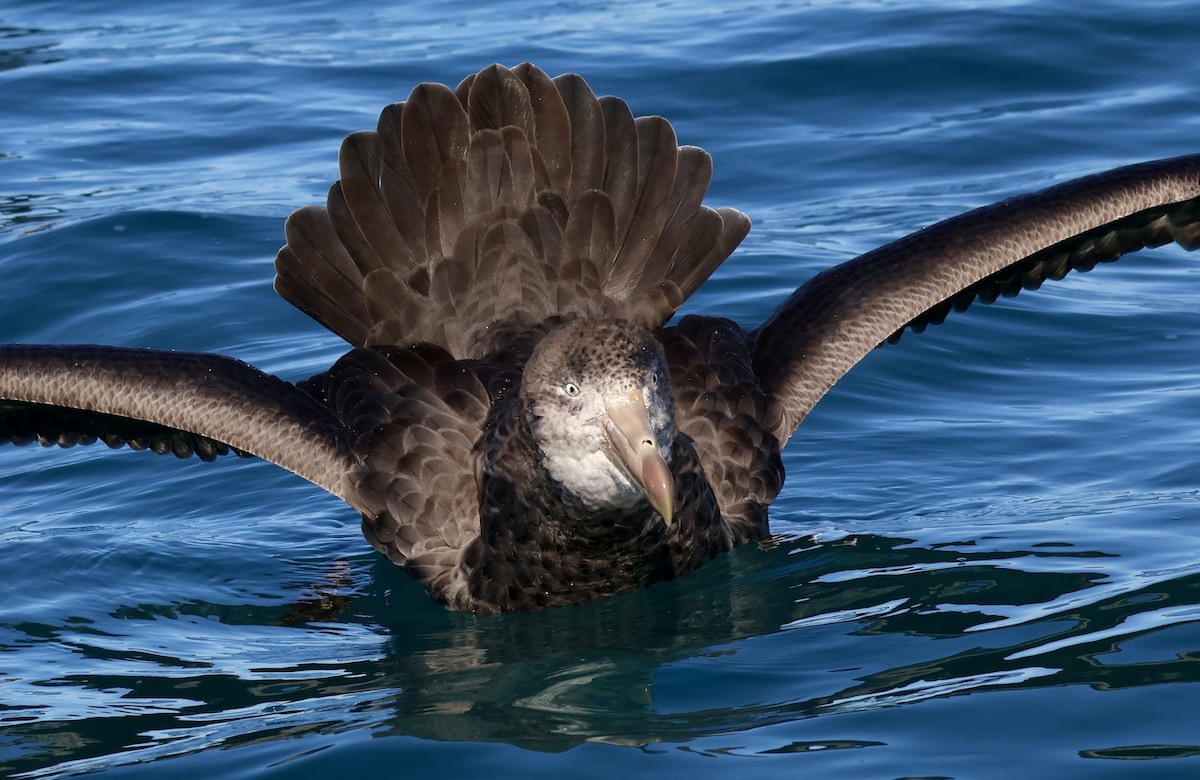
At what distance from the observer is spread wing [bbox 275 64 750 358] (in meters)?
7.09

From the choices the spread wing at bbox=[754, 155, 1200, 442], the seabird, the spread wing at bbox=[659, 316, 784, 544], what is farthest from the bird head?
the spread wing at bbox=[754, 155, 1200, 442]

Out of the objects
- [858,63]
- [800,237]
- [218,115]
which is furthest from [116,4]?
[800,237]

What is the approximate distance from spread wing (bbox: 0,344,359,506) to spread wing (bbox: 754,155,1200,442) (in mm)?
1695

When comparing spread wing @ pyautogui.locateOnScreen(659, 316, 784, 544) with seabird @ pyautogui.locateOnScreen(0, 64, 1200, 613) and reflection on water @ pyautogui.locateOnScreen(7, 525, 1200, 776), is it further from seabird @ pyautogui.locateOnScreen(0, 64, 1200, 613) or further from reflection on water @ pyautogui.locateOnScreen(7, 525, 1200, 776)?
reflection on water @ pyautogui.locateOnScreen(7, 525, 1200, 776)

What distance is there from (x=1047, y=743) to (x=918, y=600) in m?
1.31

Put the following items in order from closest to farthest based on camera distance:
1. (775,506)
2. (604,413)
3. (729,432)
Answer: (604,413)
(729,432)
(775,506)

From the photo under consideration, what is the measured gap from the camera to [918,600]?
647 cm

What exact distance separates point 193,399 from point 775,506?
2451mm

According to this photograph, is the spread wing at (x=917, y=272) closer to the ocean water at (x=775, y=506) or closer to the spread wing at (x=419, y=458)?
the ocean water at (x=775, y=506)

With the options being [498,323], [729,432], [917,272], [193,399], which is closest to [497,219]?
[498,323]

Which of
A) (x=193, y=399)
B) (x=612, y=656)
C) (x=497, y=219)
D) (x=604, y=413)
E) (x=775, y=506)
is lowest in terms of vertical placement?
(x=612, y=656)

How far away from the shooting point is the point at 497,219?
7.13 m

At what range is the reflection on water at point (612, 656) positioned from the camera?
5.60 m

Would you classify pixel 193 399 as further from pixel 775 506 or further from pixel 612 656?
pixel 775 506
